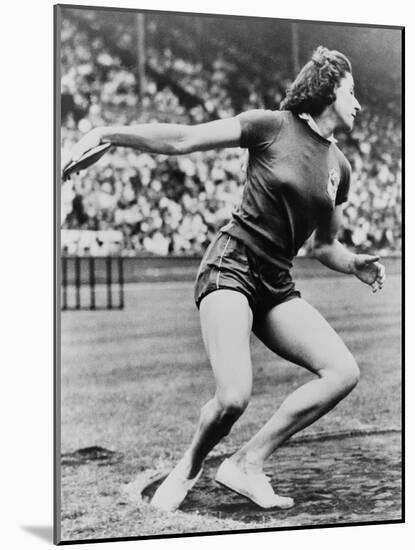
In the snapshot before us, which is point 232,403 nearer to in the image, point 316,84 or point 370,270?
point 370,270

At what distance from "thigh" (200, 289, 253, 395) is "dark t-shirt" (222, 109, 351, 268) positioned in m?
0.34

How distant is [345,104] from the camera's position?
317 inches

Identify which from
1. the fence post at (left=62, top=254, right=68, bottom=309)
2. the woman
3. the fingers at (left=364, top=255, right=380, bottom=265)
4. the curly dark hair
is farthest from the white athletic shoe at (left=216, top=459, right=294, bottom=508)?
the curly dark hair

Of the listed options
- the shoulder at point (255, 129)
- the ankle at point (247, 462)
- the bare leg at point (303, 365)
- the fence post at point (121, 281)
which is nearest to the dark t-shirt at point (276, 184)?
the shoulder at point (255, 129)

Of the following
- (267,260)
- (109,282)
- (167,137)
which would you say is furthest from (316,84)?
(109,282)

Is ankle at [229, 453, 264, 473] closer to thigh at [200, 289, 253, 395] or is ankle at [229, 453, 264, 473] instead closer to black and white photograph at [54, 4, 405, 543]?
black and white photograph at [54, 4, 405, 543]

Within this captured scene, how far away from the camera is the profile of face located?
8.02 metres

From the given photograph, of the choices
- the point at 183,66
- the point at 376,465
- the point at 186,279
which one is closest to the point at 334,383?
the point at 376,465

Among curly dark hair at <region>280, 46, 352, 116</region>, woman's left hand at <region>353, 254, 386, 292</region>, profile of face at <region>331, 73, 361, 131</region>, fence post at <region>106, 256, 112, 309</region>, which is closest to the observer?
fence post at <region>106, 256, 112, 309</region>

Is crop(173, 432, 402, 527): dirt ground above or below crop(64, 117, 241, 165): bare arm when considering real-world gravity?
below

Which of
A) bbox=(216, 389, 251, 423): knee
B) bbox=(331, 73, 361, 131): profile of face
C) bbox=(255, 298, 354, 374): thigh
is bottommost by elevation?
bbox=(216, 389, 251, 423): knee

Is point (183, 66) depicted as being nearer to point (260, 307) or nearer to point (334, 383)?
point (260, 307)

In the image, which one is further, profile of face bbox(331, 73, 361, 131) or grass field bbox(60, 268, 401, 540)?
profile of face bbox(331, 73, 361, 131)

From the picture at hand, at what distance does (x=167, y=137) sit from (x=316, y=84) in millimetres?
969
